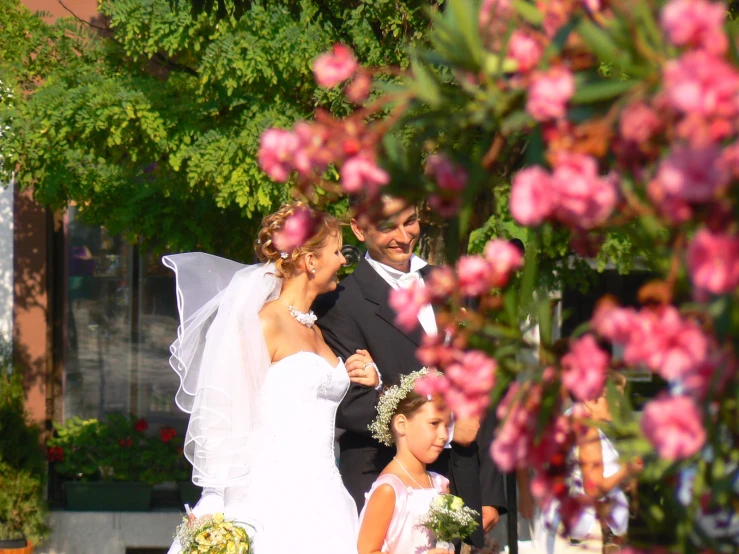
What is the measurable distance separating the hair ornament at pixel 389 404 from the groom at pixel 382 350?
0.21ft

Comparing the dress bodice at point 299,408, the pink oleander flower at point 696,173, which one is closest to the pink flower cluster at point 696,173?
the pink oleander flower at point 696,173

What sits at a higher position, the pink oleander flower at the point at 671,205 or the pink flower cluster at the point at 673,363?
the pink oleander flower at the point at 671,205

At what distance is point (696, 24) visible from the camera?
935mm

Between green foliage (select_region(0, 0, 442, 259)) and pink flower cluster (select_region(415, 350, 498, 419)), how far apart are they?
319 centimetres

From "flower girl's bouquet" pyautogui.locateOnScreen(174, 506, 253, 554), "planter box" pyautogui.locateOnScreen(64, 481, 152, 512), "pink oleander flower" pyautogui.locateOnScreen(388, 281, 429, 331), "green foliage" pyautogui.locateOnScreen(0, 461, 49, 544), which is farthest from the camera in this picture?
"planter box" pyautogui.locateOnScreen(64, 481, 152, 512)

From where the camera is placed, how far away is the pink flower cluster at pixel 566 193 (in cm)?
101

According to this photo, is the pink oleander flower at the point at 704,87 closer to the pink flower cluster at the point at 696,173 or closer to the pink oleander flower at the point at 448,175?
the pink flower cluster at the point at 696,173

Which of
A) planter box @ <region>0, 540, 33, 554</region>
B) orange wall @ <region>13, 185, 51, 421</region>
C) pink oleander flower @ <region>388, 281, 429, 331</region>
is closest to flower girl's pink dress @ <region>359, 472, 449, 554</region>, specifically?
pink oleander flower @ <region>388, 281, 429, 331</region>

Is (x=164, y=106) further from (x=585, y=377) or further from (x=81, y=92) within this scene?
(x=585, y=377)

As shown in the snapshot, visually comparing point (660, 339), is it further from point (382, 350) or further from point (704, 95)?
point (382, 350)

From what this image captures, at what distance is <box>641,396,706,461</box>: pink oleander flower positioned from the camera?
0.94 metres

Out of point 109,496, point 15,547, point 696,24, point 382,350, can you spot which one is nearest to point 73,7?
point 109,496

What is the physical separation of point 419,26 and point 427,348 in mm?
3145

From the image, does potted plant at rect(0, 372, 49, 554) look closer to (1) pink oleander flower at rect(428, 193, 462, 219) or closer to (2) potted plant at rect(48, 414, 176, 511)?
(2) potted plant at rect(48, 414, 176, 511)
